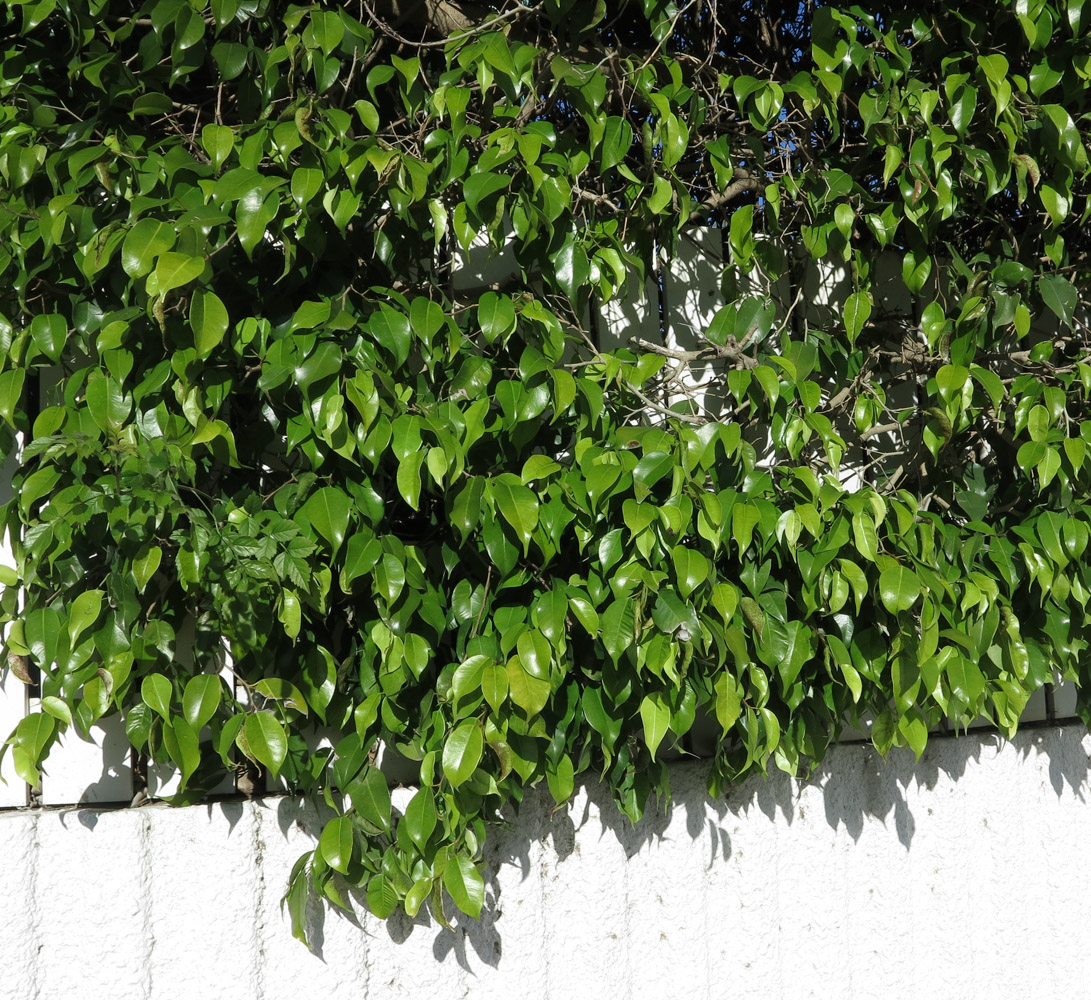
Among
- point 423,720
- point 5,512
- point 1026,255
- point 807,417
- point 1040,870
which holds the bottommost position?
point 1040,870

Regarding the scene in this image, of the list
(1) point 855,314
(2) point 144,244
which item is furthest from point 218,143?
(1) point 855,314

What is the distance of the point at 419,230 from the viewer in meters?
1.77

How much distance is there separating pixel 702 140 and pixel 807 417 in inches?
23.7

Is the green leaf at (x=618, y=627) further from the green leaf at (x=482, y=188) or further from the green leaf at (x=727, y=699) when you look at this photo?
the green leaf at (x=482, y=188)

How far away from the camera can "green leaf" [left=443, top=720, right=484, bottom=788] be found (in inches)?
62.4

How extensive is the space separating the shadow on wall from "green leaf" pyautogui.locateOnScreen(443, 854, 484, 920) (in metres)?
0.14

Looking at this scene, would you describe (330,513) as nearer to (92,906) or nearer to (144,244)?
(144,244)

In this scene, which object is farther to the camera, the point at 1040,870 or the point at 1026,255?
the point at 1040,870

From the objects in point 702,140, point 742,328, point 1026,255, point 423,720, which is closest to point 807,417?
point 742,328

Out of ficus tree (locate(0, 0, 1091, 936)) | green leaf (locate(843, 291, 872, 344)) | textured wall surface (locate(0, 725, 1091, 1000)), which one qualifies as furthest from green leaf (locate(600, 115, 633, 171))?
textured wall surface (locate(0, 725, 1091, 1000))

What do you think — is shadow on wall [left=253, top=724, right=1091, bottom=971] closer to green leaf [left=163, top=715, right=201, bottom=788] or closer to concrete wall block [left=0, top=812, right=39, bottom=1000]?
green leaf [left=163, top=715, right=201, bottom=788]

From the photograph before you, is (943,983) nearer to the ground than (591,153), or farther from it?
nearer to the ground

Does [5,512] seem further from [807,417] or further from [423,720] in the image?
[807,417]

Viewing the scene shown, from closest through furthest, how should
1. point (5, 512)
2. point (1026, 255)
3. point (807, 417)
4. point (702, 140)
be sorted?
point (5, 512), point (807, 417), point (702, 140), point (1026, 255)
